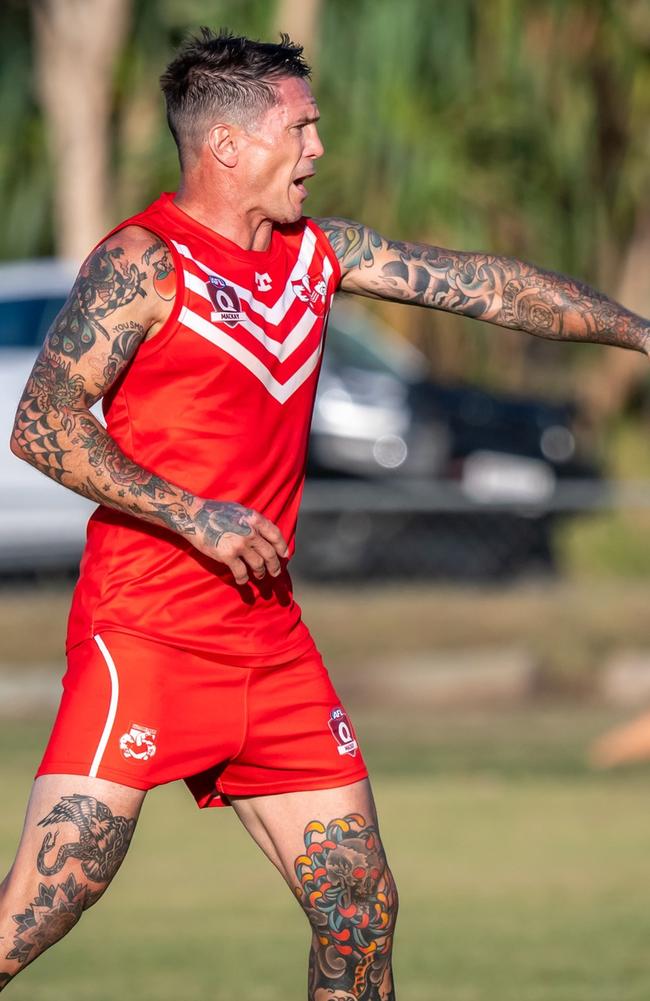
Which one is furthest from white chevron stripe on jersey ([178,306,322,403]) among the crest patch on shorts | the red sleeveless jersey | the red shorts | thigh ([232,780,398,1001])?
thigh ([232,780,398,1001])

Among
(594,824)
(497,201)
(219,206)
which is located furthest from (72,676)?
(497,201)

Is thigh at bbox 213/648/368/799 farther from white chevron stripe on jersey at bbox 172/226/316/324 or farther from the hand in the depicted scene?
white chevron stripe on jersey at bbox 172/226/316/324

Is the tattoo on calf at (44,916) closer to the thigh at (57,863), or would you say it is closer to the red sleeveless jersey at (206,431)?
the thigh at (57,863)

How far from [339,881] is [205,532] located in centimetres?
89

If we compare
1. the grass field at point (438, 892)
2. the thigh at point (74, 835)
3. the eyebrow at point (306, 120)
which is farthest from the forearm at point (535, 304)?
the grass field at point (438, 892)

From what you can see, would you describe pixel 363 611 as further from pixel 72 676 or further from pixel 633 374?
pixel 633 374

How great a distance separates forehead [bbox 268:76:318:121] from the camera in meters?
4.38

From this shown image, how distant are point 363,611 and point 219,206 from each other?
27.3 ft

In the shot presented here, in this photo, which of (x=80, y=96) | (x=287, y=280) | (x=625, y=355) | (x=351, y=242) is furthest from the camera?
(x=625, y=355)

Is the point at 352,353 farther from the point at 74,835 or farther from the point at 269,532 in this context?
the point at 74,835

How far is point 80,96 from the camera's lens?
51.8 feet

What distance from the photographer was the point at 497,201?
765 inches

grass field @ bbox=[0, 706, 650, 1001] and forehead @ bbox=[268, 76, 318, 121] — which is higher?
forehead @ bbox=[268, 76, 318, 121]

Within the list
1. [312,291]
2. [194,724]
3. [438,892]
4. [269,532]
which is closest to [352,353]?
[438,892]
